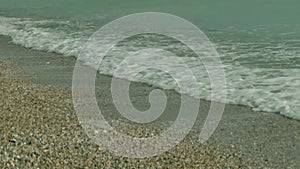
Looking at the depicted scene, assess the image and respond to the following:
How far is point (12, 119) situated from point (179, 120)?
5.80ft

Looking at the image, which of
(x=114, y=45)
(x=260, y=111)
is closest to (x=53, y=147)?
(x=260, y=111)

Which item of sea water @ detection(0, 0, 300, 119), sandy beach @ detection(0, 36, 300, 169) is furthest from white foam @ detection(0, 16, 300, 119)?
sandy beach @ detection(0, 36, 300, 169)

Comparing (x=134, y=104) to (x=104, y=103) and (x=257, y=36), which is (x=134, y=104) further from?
(x=257, y=36)

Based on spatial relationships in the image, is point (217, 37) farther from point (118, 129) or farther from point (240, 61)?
point (118, 129)

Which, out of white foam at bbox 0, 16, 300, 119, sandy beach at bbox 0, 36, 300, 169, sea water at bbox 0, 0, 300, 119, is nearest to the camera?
sandy beach at bbox 0, 36, 300, 169

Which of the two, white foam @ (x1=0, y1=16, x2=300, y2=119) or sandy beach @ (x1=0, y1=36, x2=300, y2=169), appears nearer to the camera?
sandy beach @ (x1=0, y1=36, x2=300, y2=169)

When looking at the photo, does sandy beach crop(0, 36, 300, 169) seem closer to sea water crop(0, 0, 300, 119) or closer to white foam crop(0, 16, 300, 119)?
white foam crop(0, 16, 300, 119)

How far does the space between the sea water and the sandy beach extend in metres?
0.54

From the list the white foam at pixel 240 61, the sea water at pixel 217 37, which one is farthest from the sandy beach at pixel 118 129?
the sea water at pixel 217 37

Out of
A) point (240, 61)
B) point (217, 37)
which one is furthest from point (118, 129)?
point (217, 37)

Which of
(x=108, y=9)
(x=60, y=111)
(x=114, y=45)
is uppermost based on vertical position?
(x=60, y=111)

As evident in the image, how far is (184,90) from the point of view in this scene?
23.7ft

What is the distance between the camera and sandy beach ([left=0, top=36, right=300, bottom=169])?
442 centimetres

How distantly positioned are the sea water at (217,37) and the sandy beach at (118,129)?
0.54m
